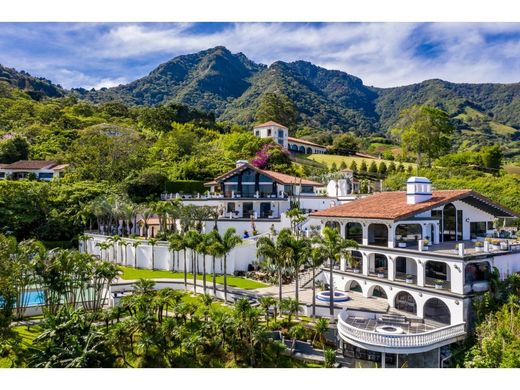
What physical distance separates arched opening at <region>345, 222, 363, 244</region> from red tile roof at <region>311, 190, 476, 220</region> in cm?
101

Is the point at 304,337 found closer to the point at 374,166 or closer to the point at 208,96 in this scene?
the point at 374,166

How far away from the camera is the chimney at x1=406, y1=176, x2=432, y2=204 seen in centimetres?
2322

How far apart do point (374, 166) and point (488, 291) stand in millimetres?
38347

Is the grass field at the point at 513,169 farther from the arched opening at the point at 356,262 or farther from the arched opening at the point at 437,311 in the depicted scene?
the arched opening at the point at 437,311

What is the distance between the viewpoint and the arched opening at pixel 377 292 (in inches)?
904

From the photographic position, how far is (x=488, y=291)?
19.0 meters

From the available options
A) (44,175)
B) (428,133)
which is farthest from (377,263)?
(44,175)

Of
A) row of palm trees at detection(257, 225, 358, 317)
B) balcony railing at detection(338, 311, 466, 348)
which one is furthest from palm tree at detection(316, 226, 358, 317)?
balcony railing at detection(338, 311, 466, 348)

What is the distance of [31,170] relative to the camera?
4972 centimetres

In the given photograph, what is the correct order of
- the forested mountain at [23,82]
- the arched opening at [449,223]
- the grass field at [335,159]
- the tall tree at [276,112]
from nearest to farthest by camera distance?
the arched opening at [449,223] → the grass field at [335,159] → the tall tree at [276,112] → the forested mountain at [23,82]

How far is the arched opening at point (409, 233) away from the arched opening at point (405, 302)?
9.36ft

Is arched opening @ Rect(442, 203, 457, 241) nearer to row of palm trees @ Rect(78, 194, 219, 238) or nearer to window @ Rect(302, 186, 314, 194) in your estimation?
row of palm trees @ Rect(78, 194, 219, 238)

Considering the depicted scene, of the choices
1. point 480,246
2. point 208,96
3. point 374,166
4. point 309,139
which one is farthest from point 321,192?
point 208,96

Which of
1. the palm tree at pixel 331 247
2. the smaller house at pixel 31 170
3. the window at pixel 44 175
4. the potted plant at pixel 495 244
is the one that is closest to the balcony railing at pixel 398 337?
the palm tree at pixel 331 247
